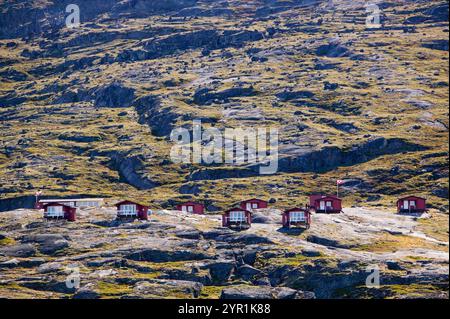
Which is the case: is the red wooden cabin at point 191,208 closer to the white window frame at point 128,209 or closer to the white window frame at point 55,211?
the white window frame at point 128,209

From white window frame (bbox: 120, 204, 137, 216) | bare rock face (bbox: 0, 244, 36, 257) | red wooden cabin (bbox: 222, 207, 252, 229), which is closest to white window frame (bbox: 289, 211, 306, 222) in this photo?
red wooden cabin (bbox: 222, 207, 252, 229)

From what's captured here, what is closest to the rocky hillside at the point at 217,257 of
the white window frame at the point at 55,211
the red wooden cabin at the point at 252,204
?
the white window frame at the point at 55,211

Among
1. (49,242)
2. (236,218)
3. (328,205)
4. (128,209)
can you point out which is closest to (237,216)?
(236,218)

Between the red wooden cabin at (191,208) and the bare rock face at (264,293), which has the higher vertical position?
the red wooden cabin at (191,208)

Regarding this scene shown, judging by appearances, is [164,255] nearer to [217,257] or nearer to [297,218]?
[217,257]
